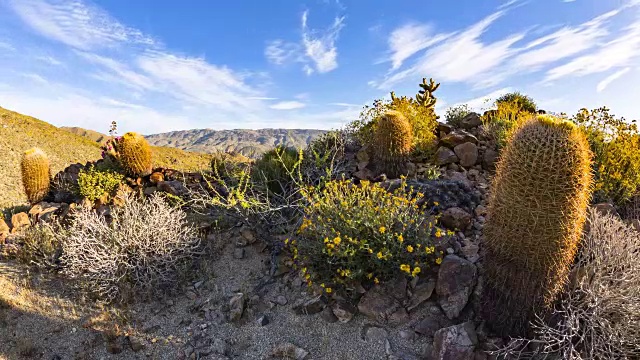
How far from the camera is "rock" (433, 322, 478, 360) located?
3.21 metres

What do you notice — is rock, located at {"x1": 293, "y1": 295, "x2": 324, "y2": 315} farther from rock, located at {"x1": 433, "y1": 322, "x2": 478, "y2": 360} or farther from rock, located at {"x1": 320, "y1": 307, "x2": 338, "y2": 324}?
rock, located at {"x1": 433, "y1": 322, "x2": 478, "y2": 360}

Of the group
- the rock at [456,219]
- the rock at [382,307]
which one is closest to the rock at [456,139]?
the rock at [456,219]

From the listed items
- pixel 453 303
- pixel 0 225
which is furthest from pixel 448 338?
pixel 0 225

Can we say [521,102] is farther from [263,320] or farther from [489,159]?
[263,320]

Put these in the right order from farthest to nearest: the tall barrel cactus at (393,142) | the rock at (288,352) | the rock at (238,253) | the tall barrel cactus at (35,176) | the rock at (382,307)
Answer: the tall barrel cactus at (35,176), the tall barrel cactus at (393,142), the rock at (238,253), the rock at (382,307), the rock at (288,352)

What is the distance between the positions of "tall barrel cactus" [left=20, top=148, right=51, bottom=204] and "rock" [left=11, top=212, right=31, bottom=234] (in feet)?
3.67

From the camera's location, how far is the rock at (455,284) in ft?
12.2

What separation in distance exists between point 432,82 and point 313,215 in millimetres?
8407

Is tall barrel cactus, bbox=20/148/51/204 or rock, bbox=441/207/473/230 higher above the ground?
tall barrel cactus, bbox=20/148/51/204

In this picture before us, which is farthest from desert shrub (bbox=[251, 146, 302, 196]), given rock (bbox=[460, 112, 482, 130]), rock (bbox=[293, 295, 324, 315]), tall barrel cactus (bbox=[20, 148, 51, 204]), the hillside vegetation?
the hillside vegetation

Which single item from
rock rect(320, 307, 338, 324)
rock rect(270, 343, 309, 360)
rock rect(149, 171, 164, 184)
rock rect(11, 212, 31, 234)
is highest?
rock rect(149, 171, 164, 184)

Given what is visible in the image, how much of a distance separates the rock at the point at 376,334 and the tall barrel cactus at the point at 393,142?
3.35m

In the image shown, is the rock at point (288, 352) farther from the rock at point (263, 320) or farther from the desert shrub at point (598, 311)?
the desert shrub at point (598, 311)

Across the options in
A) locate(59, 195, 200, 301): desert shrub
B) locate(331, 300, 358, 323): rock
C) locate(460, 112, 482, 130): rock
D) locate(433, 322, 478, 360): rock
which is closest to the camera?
locate(433, 322, 478, 360): rock
